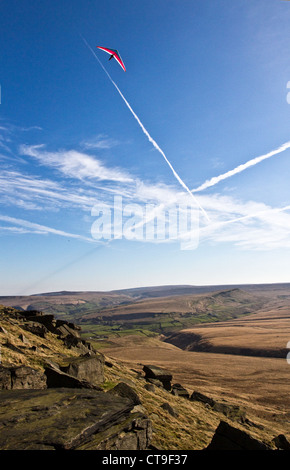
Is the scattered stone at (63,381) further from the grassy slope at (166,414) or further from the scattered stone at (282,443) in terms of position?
the scattered stone at (282,443)

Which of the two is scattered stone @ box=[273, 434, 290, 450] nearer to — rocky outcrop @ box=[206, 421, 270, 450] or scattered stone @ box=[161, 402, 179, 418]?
rocky outcrop @ box=[206, 421, 270, 450]

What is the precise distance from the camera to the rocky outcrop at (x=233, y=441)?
37.6 ft

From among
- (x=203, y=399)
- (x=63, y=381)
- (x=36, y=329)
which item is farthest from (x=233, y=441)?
(x=36, y=329)

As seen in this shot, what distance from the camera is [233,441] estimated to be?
11.8 meters

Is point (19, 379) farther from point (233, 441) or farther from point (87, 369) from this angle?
point (233, 441)

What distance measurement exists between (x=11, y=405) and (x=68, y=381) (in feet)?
11.7

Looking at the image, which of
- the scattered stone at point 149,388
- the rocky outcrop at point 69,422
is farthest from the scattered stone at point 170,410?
the rocky outcrop at point 69,422

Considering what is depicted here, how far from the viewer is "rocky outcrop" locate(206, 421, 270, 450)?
1145cm

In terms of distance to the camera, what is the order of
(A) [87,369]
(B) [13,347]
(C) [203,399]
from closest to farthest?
1. (A) [87,369]
2. (B) [13,347]
3. (C) [203,399]

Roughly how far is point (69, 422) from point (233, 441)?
26.3ft

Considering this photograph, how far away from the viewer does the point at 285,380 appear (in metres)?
44.5

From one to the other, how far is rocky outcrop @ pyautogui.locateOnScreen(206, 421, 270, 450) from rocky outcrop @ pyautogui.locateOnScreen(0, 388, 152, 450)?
4.32 m
